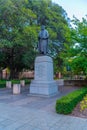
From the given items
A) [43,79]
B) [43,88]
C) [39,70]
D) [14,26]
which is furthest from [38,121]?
[14,26]

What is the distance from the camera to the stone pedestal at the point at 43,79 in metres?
10.6

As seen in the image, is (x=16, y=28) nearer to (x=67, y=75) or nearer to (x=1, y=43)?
(x=1, y=43)

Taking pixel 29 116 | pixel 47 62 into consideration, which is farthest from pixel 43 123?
pixel 47 62

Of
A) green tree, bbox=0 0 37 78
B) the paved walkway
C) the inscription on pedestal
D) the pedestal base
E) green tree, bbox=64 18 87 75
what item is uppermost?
green tree, bbox=0 0 37 78

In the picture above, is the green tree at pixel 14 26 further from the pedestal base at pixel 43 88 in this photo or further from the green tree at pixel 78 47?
the pedestal base at pixel 43 88

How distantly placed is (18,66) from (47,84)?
1368 cm

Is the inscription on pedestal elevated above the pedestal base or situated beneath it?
elevated above

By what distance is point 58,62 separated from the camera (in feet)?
75.8

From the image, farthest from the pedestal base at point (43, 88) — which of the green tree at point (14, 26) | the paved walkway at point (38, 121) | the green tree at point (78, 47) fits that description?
the green tree at point (14, 26)

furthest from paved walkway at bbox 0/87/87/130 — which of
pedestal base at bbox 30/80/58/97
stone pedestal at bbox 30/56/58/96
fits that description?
stone pedestal at bbox 30/56/58/96

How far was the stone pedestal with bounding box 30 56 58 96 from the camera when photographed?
10616mm

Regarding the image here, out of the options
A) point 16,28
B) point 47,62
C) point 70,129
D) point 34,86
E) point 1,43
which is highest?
point 16,28

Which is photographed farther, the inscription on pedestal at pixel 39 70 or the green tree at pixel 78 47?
the green tree at pixel 78 47

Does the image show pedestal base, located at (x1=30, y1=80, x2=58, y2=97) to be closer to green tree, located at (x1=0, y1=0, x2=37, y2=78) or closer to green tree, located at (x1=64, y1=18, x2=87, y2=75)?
green tree, located at (x1=64, y1=18, x2=87, y2=75)
